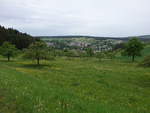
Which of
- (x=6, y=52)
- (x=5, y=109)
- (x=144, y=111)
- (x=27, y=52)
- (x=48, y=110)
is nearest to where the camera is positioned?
(x=48, y=110)

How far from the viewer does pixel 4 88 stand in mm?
10828

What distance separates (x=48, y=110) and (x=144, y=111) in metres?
5.94

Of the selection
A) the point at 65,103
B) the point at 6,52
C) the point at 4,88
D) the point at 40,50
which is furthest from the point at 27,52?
the point at 65,103

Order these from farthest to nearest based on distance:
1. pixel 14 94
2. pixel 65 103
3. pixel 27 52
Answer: pixel 27 52
pixel 14 94
pixel 65 103

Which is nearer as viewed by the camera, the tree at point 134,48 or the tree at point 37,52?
the tree at point 37,52

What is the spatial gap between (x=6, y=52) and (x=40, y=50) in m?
11.5

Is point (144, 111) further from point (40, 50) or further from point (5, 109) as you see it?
point (40, 50)

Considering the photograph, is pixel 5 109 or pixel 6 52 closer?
pixel 5 109

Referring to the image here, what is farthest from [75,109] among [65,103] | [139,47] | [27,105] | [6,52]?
[139,47]

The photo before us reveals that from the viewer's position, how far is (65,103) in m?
8.18

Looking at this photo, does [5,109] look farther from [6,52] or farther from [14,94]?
[6,52]

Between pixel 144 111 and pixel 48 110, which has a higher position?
pixel 48 110

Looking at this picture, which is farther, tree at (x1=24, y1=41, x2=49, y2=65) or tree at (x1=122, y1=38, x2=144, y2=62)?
tree at (x1=122, y1=38, x2=144, y2=62)

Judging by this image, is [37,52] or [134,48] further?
[134,48]
